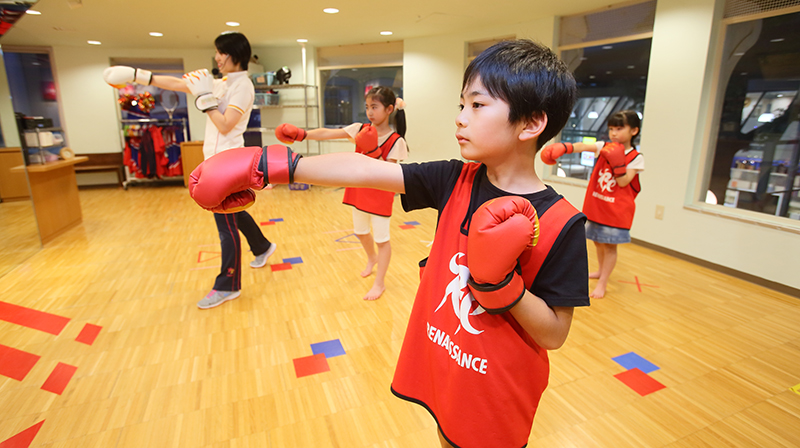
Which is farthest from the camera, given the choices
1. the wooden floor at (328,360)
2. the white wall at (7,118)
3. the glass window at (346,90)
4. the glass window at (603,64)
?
the glass window at (346,90)

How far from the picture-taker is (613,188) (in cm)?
251

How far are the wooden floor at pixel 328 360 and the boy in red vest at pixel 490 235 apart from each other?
764 mm

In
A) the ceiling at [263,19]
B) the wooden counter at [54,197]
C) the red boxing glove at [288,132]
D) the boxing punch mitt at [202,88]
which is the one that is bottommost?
the wooden counter at [54,197]

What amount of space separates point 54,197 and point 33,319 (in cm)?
222

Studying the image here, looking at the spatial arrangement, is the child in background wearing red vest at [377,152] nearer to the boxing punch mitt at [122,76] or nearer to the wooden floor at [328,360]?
the wooden floor at [328,360]

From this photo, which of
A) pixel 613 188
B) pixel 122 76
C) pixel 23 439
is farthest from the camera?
pixel 613 188

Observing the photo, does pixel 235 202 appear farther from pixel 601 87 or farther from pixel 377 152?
pixel 601 87

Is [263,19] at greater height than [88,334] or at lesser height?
greater

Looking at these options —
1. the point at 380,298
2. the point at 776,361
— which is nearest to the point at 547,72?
the point at 380,298

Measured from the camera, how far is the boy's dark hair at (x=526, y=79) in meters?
0.70

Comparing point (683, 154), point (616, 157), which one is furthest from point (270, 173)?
point (683, 154)

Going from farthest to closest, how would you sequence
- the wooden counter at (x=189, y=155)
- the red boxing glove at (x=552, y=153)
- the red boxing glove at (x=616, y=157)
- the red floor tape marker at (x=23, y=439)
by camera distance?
the wooden counter at (x=189, y=155) → the red boxing glove at (x=616, y=157) → the red boxing glove at (x=552, y=153) → the red floor tape marker at (x=23, y=439)

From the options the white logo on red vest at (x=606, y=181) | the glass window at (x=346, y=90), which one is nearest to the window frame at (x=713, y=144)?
the white logo on red vest at (x=606, y=181)

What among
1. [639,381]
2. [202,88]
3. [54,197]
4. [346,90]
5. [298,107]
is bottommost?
[639,381]
